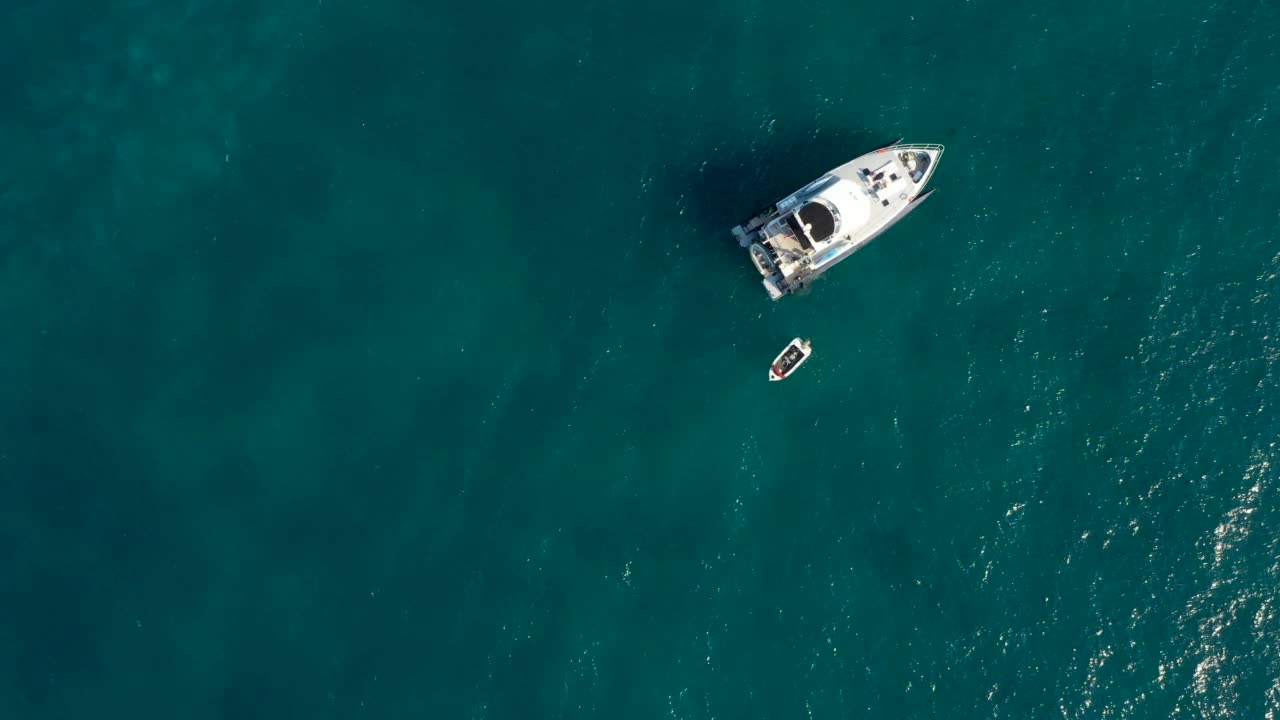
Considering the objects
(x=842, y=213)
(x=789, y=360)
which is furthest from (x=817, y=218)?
(x=789, y=360)

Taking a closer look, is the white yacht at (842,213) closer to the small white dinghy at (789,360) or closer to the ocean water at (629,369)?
the ocean water at (629,369)

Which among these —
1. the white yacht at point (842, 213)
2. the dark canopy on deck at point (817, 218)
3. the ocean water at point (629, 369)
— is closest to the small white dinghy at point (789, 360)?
the ocean water at point (629, 369)

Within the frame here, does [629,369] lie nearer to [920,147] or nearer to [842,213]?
[842,213]

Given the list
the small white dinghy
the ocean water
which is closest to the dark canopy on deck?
the ocean water

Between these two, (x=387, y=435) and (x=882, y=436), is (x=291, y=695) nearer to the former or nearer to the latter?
(x=387, y=435)

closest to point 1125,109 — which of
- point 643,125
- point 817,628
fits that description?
point 643,125

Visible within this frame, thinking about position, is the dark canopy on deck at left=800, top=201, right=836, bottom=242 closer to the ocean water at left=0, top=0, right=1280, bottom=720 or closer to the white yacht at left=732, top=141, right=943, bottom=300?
the white yacht at left=732, top=141, right=943, bottom=300
